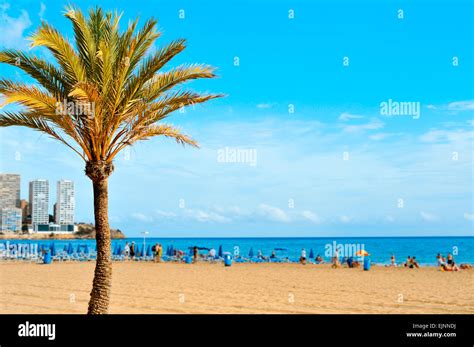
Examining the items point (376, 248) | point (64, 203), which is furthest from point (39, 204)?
point (376, 248)

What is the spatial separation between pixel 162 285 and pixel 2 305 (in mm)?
6829

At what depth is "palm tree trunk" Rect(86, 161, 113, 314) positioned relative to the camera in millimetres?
10070

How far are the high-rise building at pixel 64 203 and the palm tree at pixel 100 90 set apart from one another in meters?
144

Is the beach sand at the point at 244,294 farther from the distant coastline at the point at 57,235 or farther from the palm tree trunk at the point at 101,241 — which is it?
the distant coastline at the point at 57,235

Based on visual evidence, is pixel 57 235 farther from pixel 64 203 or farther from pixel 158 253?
pixel 158 253

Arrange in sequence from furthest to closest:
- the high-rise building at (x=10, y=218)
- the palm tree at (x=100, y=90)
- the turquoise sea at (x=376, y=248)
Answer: the high-rise building at (x=10, y=218)
the turquoise sea at (x=376, y=248)
the palm tree at (x=100, y=90)

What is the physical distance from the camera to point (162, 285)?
791 inches

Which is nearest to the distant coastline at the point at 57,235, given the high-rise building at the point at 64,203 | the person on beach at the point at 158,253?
the high-rise building at the point at 64,203

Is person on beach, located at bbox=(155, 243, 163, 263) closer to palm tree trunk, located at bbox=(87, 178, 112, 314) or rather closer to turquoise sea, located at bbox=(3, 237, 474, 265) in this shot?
turquoise sea, located at bbox=(3, 237, 474, 265)

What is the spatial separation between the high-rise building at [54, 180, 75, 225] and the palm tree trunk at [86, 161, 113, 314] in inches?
5667

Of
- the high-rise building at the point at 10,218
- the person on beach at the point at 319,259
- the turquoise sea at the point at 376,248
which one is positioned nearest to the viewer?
the person on beach at the point at 319,259

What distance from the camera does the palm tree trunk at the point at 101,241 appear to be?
1007 cm

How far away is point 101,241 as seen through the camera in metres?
10.1
